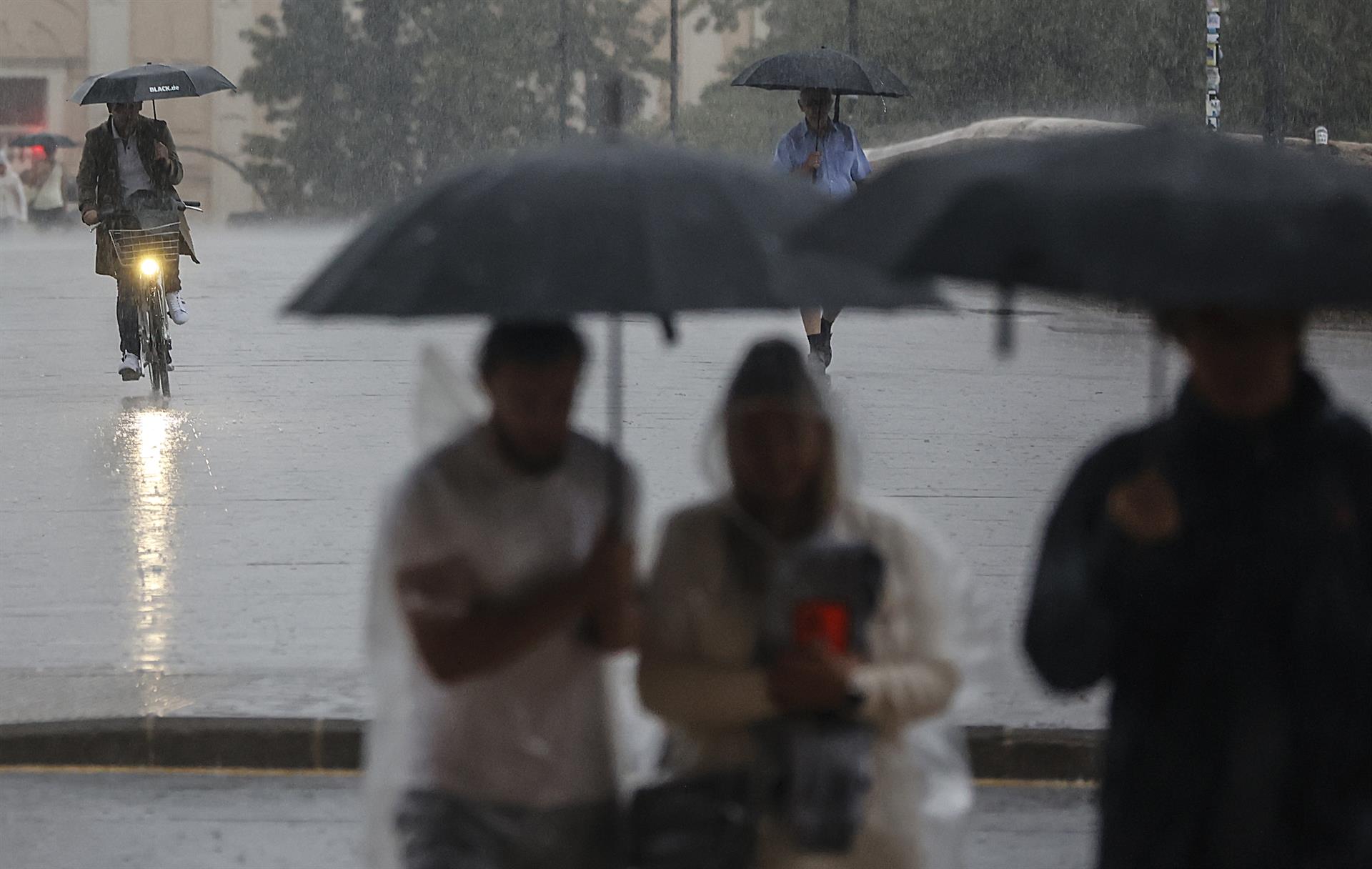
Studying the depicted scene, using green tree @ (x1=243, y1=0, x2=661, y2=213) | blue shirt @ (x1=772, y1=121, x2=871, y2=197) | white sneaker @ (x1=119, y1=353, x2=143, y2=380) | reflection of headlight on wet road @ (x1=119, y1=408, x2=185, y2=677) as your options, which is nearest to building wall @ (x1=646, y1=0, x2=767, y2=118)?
green tree @ (x1=243, y1=0, x2=661, y2=213)

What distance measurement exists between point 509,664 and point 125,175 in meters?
11.9

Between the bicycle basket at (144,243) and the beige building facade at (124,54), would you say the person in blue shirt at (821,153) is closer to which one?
the bicycle basket at (144,243)

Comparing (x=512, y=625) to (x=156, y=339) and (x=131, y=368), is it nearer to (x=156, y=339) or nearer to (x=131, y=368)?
(x=156, y=339)

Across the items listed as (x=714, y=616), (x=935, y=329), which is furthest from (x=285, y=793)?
(x=935, y=329)

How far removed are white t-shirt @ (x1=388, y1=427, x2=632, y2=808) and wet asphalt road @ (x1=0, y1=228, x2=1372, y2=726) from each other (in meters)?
0.25

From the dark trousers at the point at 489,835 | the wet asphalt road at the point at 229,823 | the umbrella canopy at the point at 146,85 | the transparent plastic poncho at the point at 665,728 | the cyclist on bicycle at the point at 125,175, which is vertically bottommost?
the wet asphalt road at the point at 229,823

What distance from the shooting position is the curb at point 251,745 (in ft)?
20.0

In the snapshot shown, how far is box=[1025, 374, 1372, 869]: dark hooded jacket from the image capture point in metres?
2.97

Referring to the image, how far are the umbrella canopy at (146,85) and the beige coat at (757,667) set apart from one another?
12.0 meters

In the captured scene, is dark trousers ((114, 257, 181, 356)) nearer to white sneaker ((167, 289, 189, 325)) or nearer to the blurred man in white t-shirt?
white sneaker ((167, 289, 189, 325))

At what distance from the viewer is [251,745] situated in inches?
242

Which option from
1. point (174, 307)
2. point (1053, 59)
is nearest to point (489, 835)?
point (174, 307)

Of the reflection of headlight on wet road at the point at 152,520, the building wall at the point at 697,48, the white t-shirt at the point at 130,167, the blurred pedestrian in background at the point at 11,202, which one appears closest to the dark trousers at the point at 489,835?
the reflection of headlight on wet road at the point at 152,520

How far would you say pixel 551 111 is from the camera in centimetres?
6806
